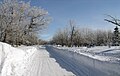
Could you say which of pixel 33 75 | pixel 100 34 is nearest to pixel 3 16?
pixel 33 75

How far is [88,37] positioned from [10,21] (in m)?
79.4

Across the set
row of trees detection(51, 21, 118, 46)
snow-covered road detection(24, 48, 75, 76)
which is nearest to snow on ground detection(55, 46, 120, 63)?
snow-covered road detection(24, 48, 75, 76)

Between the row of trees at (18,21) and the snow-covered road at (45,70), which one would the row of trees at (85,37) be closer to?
the row of trees at (18,21)

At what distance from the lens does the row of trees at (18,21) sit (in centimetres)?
5050

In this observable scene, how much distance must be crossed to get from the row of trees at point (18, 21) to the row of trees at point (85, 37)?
99.1ft

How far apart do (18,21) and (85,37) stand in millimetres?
69619

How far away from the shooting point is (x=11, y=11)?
55156 mm

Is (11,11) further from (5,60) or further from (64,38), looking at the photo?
(64,38)

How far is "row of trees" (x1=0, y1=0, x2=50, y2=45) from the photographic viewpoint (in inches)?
1988

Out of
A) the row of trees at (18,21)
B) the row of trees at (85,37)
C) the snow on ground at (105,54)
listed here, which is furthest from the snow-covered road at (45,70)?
the row of trees at (85,37)

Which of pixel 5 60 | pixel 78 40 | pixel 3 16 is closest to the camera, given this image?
pixel 5 60

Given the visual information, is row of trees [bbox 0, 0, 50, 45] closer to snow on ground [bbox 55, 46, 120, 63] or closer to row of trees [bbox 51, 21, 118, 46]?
snow on ground [bbox 55, 46, 120, 63]

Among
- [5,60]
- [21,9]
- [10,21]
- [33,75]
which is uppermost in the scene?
[21,9]

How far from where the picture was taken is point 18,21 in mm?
57469
